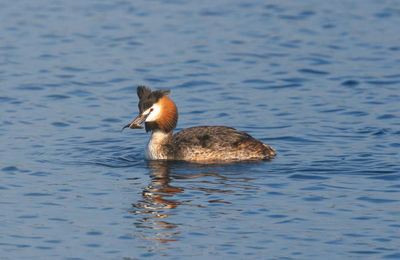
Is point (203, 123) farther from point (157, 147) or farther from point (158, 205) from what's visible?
point (158, 205)

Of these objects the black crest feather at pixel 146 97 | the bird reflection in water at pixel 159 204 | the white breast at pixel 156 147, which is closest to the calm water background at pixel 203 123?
the bird reflection in water at pixel 159 204

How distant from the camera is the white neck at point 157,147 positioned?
52.3ft

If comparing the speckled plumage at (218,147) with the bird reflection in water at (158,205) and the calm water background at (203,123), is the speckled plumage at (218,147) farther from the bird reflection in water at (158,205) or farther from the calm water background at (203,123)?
the bird reflection in water at (158,205)

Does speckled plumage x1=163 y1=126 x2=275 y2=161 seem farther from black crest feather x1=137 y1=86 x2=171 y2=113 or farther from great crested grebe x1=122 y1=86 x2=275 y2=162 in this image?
black crest feather x1=137 y1=86 x2=171 y2=113

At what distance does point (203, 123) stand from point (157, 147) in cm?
285

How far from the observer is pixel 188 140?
1581 centimetres

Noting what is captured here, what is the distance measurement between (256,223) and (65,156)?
199 inches

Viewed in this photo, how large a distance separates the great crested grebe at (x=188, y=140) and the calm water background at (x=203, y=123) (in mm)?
352

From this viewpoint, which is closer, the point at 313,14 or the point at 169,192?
the point at 169,192

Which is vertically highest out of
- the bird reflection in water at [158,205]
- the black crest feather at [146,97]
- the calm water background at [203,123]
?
the black crest feather at [146,97]

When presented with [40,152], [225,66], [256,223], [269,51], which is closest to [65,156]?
[40,152]

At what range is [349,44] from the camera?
2552 cm

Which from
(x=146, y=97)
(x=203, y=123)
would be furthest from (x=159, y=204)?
(x=203, y=123)

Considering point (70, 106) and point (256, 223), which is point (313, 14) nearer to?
point (70, 106)
